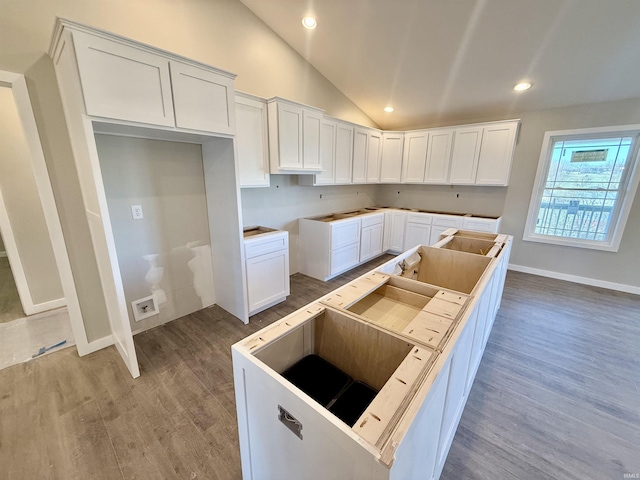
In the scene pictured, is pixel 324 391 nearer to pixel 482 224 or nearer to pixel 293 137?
pixel 293 137

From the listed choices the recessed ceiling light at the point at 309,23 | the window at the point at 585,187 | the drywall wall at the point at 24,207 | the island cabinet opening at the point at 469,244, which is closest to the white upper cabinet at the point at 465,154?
the window at the point at 585,187

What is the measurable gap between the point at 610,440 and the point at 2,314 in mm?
5278

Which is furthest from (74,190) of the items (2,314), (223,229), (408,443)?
(408,443)

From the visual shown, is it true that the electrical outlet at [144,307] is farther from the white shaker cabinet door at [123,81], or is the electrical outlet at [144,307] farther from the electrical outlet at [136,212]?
the white shaker cabinet door at [123,81]

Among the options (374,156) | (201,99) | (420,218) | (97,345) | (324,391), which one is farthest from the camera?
(374,156)

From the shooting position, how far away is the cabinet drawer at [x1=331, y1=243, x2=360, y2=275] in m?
3.68

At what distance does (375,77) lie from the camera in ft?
11.6

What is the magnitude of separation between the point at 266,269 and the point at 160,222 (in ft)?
3.66

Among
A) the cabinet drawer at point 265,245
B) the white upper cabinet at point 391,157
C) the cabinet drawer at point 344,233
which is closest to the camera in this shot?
the cabinet drawer at point 265,245

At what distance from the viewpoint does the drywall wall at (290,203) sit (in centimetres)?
320

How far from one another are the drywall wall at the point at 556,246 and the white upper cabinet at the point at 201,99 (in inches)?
165

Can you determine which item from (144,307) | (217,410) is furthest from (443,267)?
(144,307)

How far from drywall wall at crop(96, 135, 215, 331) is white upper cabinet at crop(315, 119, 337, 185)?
1590 mm

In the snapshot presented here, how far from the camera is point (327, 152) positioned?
11.9ft
